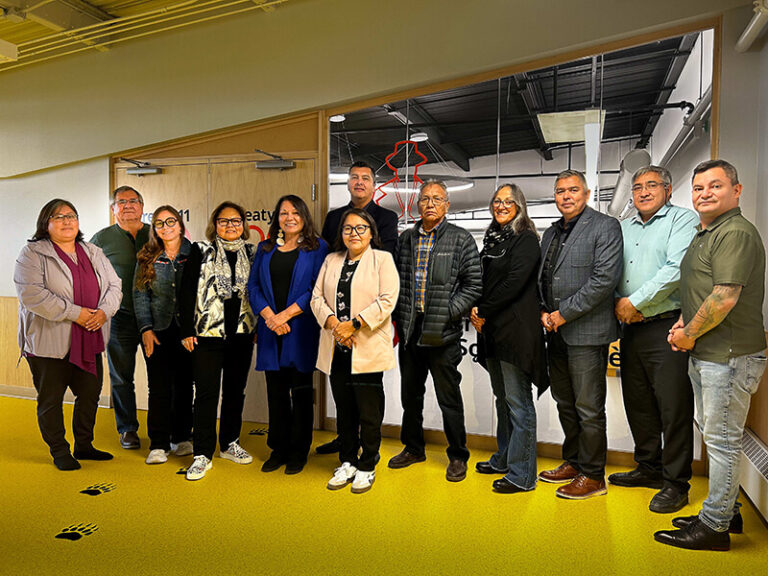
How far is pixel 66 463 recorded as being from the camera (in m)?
3.52

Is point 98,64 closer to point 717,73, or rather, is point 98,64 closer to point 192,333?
point 192,333

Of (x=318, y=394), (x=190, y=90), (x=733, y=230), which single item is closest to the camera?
(x=733, y=230)

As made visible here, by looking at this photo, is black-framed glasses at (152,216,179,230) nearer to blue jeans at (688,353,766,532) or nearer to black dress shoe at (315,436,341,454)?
black dress shoe at (315,436,341,454)

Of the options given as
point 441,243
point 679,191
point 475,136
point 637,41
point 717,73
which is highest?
point 637,41

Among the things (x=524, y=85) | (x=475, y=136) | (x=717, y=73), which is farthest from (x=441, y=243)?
(x=717, y=73)

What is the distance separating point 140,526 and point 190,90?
3752 millimetres

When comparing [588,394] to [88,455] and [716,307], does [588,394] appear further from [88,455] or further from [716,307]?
[88,455]

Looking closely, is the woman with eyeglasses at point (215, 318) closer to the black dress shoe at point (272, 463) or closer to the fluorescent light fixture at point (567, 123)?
the black dress shoe at point (272, 463)

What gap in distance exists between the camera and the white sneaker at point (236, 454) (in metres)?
3.62

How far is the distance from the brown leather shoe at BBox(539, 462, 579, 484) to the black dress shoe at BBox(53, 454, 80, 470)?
2.92m

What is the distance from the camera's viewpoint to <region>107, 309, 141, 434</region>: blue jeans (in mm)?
4094

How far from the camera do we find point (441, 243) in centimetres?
331

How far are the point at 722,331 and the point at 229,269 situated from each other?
269 centimetres

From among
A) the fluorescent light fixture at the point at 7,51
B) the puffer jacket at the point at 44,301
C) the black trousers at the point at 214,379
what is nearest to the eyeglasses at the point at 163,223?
the puffer jacket at the point at 44,301
